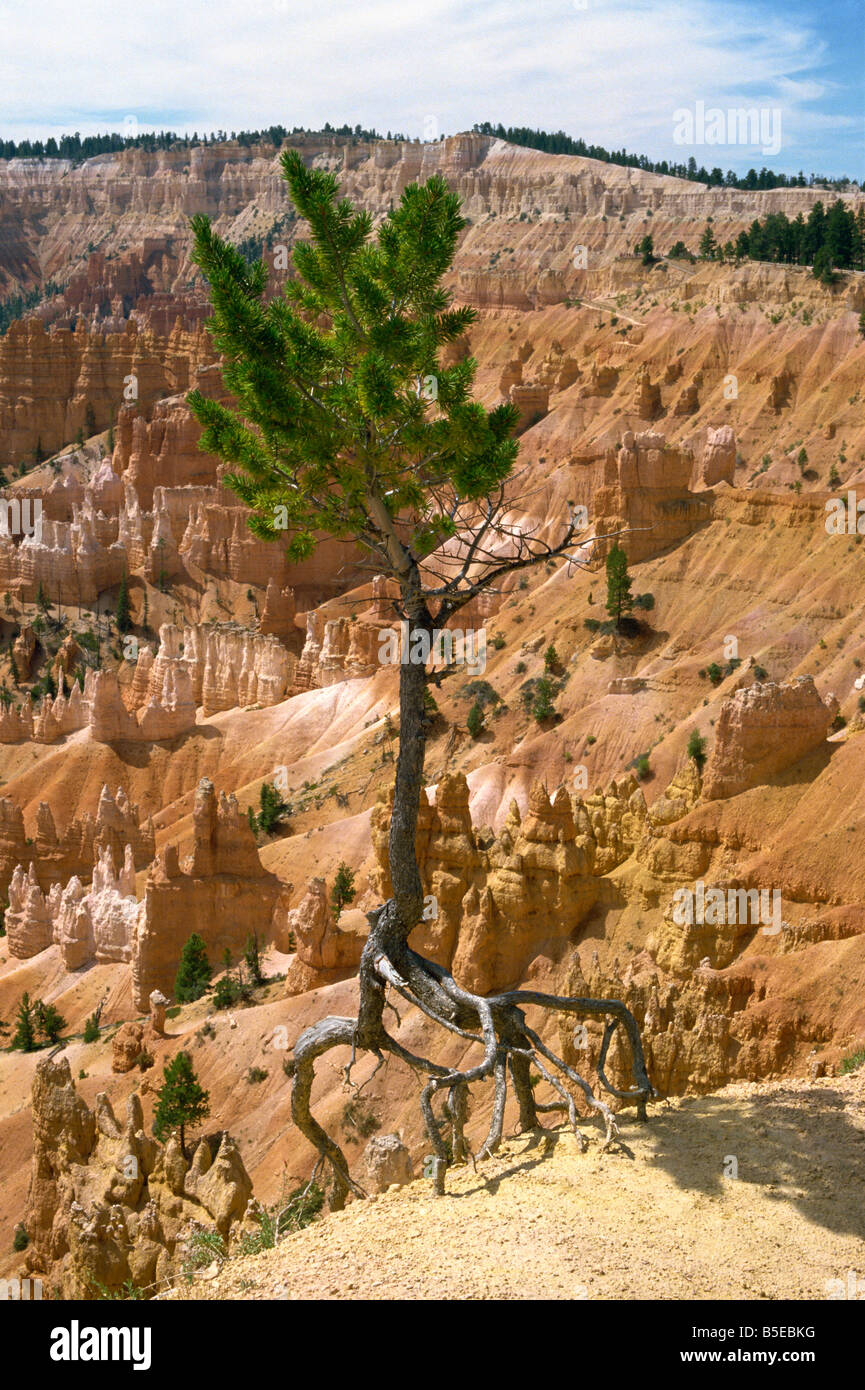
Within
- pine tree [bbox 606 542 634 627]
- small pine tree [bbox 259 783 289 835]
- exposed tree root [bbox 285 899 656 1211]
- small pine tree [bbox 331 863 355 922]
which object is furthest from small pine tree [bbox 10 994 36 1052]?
exposed tree root [bbox 285 899 656 1211]

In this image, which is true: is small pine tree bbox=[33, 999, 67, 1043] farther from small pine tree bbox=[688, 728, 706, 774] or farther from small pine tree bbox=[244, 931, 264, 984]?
small pine tree bbox=[688, 728, 706, 774]

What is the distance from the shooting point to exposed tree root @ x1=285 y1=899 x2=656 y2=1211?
489 inches

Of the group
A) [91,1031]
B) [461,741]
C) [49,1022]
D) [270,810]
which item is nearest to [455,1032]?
[91,1031]

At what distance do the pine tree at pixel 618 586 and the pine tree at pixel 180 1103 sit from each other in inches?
1282

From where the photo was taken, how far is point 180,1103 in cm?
3269

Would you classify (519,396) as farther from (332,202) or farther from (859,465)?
(332,202)

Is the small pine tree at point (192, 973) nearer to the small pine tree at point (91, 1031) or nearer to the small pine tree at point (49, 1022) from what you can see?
the small pine tree at point (91, 1031)

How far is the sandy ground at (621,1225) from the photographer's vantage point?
33.0ft

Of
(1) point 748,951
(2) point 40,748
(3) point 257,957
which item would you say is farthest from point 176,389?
(1) point 748,951

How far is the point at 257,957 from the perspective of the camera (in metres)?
43.0

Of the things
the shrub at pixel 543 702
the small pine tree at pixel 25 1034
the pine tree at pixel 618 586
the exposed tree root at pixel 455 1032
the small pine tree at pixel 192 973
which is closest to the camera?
the exposed tree root at pixel 455 1032

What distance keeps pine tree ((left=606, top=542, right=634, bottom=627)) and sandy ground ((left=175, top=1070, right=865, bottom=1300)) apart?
47791 mm

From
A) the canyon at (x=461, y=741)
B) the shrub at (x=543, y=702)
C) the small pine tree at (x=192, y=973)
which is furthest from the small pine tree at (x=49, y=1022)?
the shrub at (x=543, y=702)

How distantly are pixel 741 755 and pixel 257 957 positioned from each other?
18.9 m
